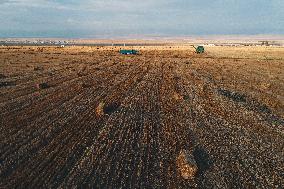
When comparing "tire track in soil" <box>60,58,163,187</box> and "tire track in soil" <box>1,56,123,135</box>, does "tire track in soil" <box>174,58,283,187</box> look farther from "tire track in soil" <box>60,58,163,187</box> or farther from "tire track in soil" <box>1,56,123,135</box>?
"tire track in soil" <box>1,56,123,135</box>

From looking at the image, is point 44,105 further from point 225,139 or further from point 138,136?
point 225,139

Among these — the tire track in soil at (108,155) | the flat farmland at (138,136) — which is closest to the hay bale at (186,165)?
the flat farmland at (138,136)

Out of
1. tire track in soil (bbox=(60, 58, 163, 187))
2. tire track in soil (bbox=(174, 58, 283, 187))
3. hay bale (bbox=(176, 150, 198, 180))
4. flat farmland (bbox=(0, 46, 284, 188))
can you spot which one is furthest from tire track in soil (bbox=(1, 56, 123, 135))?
tire track in soil (bbox=(174, 58, 283, 187))

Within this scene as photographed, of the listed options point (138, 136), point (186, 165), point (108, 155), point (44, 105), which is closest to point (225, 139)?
point (138, 136)

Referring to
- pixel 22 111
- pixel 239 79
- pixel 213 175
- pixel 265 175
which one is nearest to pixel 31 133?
pixel 22 111

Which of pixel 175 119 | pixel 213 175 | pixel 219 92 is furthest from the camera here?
pixel 219 92

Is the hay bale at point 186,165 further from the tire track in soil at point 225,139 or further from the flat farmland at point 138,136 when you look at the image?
the tire track in soil at point 225,139

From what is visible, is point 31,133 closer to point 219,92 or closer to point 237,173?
point 237,173
